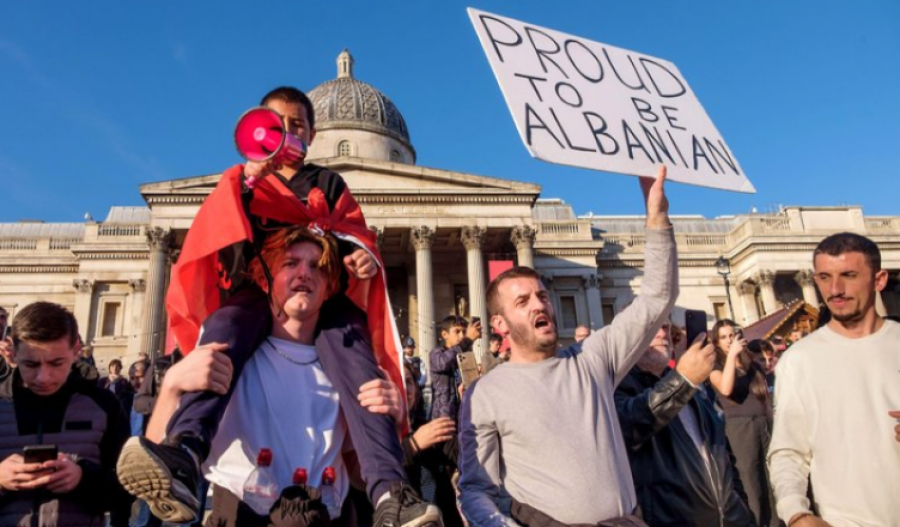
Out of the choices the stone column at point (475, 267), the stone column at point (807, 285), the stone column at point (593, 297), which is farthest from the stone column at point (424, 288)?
the stone column at point (807, 285)

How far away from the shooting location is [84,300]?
30.3 meters

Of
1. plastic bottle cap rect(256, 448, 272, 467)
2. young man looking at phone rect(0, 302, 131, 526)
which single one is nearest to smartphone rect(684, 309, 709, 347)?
plastic bottle cap rect(256, 448, 272, 467)

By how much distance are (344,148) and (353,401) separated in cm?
3473

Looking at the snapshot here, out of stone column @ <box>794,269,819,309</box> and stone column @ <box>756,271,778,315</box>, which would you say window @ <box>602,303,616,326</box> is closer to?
stone column @ <box>756,271,778,315</box>

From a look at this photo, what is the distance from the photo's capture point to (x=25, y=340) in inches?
121

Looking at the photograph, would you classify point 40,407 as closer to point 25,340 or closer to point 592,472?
point 25,340

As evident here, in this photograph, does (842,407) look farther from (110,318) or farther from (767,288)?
(110,318)

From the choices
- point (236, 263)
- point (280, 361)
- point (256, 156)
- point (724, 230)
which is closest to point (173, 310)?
point (236, 263)

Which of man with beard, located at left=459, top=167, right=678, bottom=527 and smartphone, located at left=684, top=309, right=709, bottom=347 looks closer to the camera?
man with beard, located at left=459, top=167, right=678, bottom=527

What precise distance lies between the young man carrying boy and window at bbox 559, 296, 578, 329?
30829mm

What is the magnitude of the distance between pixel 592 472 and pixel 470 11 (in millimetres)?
2533

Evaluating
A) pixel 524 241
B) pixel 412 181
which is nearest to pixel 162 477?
pixel 524 241

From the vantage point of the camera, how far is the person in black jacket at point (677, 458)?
10.5 feet

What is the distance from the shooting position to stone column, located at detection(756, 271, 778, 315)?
1267 inches
